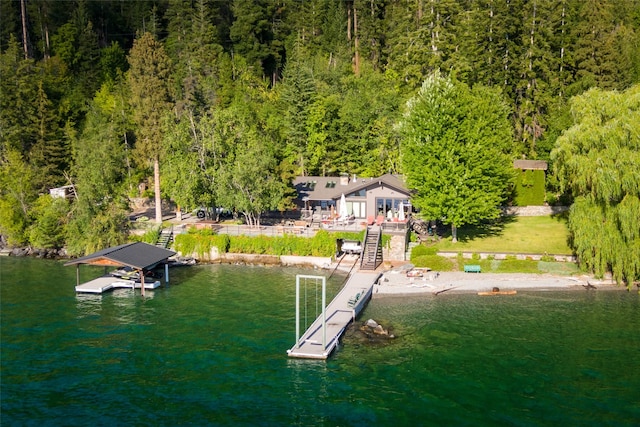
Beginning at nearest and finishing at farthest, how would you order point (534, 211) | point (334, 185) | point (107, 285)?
point (107, 285), point (534, 211), point (334, 185)

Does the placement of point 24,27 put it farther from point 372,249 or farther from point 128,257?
point 372,249

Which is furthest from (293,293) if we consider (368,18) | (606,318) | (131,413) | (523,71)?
(368,18)

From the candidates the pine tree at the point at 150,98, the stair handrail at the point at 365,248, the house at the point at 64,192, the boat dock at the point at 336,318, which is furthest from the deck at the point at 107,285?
the house at the point at 64,192

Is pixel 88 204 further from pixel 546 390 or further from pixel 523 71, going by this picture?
pixel 523 71

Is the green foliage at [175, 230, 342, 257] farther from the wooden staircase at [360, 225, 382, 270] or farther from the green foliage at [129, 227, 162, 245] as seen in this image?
the green foliage at [129, 227, 162, 245]

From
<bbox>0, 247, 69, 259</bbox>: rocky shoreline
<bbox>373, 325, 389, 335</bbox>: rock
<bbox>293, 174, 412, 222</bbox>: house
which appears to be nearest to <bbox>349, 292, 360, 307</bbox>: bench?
<bbox>373, 325, 389, 335</bbox>: rock

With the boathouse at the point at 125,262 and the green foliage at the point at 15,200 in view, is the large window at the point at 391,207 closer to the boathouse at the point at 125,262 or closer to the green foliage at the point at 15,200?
the boathouse at the point at 125,262

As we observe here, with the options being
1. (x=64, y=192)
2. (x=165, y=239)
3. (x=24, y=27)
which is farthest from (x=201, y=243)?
(x=24, y=27)
